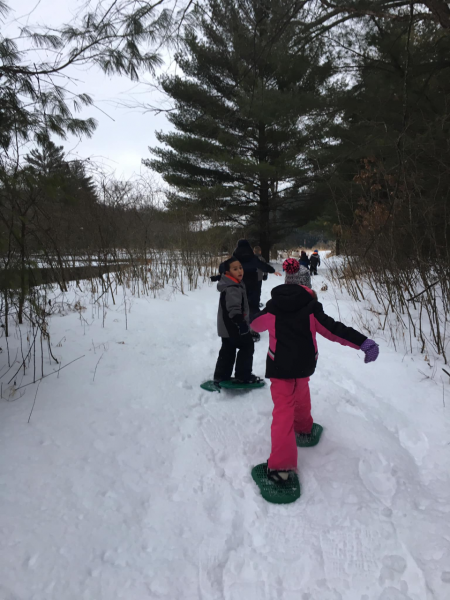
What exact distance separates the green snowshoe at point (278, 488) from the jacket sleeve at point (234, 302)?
1.37 meters

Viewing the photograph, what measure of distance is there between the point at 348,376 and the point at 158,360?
223cm

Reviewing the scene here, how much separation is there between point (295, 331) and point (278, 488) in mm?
965

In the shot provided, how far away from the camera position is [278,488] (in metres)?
2.00

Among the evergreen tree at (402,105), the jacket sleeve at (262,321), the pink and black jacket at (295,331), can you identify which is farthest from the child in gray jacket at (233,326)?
the evergreen tree at (402,105)

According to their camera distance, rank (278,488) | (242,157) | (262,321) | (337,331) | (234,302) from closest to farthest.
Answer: (278,488) → (337,331) → (262,321) → (234,302) → (242,157)

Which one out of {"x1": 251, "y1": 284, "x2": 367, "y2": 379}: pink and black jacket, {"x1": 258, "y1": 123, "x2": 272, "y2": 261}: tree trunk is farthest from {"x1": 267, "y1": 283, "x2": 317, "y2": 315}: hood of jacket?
{"x1": 258, "y1": 123, "x2": 272, "y2": 261}: tree trunk

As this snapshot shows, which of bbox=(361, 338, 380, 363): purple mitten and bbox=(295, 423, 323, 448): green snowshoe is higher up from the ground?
bbox=(361, 338, 380, 363): purple mitten

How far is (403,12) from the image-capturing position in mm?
4312

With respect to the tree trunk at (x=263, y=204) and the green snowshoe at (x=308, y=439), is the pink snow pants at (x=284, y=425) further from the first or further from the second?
the tree trunk at (x=263, y=204)

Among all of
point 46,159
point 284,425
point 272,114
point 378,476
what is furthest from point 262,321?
point 272,114

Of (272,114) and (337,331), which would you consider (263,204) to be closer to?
(272,114)

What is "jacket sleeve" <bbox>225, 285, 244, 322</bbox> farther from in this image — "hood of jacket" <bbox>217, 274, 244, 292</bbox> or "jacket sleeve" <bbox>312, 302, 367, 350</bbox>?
"jacket sleeve" <bbox>312, 302, 367, 350</bbox>

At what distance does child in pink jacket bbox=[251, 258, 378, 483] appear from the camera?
2119 millimetres

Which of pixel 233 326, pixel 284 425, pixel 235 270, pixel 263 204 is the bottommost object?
pixel 284 425
